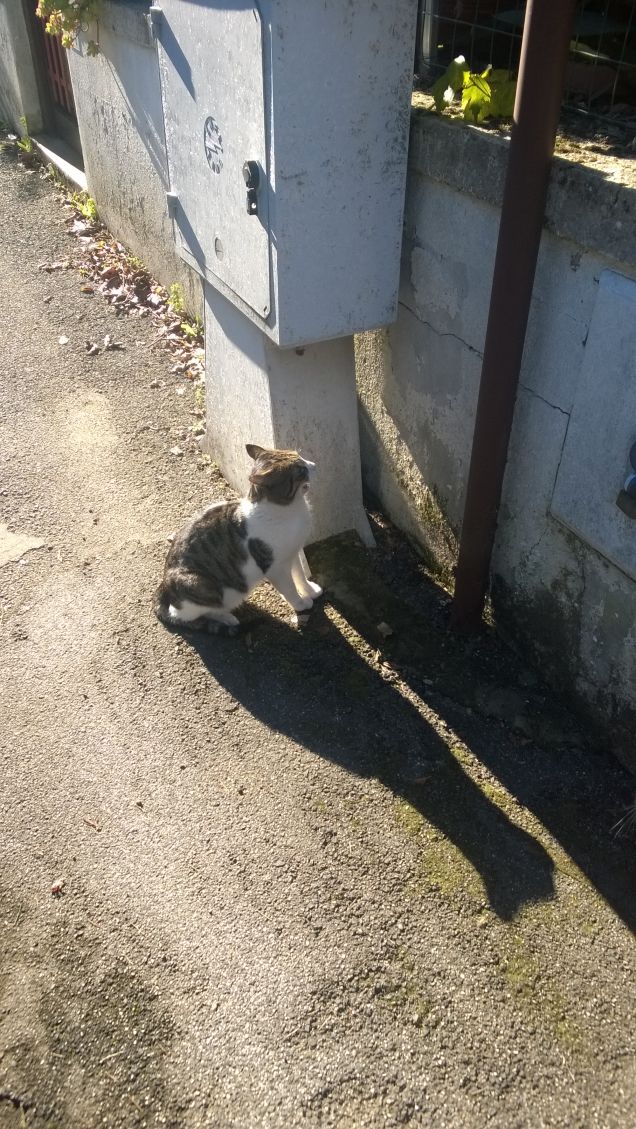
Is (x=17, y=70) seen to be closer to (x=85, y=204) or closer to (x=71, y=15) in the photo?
(x=85, y=204)

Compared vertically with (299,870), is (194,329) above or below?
above

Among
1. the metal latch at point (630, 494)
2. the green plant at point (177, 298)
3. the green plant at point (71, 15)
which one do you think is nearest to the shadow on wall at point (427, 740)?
the metal latch at point (630, 494)

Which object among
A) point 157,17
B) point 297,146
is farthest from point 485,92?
point 157,17

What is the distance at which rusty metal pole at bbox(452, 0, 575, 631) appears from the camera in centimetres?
267

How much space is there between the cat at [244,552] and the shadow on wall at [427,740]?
0.57 ft

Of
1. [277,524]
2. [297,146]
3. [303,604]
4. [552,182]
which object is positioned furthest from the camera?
[303,604]

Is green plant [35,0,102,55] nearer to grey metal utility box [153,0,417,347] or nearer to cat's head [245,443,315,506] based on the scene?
grey metal utility box [153,0,417,347]

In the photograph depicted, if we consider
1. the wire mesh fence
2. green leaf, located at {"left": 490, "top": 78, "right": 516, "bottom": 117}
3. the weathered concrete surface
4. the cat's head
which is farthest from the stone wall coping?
the weathered concrete surface

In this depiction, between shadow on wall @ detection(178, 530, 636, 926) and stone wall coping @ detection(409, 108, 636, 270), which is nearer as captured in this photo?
stone wall coping @ detection(409, 108, 636, 270)

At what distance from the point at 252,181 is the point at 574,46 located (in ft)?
4.70

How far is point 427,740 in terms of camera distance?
11.4ft

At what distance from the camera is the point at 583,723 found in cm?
348

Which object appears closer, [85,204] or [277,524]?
[277,524]

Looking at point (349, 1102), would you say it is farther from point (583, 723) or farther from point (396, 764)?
point (583, 723)
